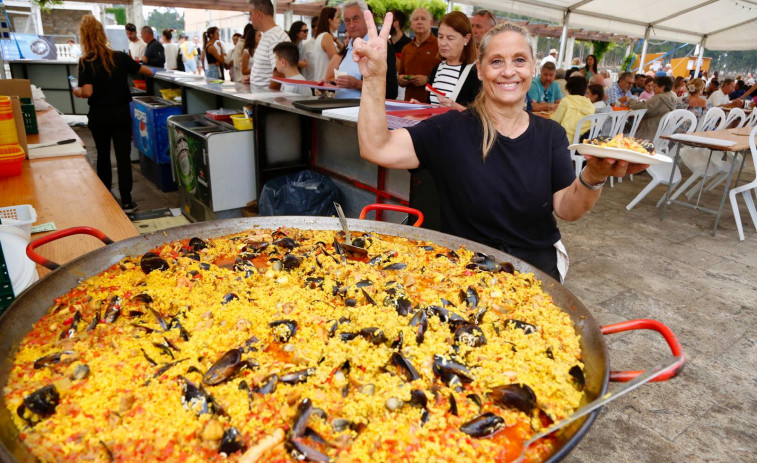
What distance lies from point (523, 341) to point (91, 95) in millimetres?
5384

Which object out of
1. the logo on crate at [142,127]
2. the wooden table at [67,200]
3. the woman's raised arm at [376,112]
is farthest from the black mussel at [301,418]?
the logo on crate at [142,127]

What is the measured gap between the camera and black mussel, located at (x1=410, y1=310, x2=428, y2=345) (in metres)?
1.33

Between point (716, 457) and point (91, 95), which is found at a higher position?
point (91, 95)

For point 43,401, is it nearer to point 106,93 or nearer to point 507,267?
point 507,267

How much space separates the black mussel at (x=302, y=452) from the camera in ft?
3.07

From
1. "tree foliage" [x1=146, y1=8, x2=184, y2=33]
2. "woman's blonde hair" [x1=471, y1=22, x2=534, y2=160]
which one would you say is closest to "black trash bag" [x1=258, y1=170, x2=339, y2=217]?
"woman's blonde hair" [x1=471, y1=22, x2=534, y2=160]

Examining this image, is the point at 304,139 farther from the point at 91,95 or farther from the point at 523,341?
the point at 523,341

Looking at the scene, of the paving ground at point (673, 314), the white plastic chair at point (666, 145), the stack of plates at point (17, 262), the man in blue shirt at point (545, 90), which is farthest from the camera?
the man in blue shirt at point (545, 90)

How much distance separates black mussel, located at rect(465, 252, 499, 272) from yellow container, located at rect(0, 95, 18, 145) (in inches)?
114

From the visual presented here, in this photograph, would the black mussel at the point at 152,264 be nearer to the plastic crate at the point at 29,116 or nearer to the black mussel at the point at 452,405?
the black mussel at the point at 452,405

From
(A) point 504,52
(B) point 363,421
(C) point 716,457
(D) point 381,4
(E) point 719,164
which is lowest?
(C) point 716,457

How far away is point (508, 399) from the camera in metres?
1.11

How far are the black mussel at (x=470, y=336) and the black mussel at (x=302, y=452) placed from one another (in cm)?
53

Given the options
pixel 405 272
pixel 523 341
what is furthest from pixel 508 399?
pixel 405 272
